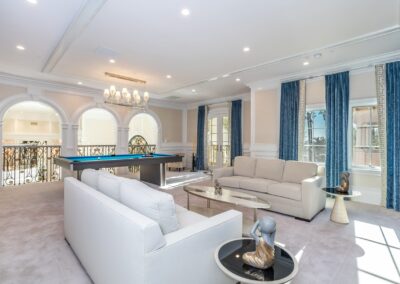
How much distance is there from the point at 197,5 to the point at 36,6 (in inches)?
78.1

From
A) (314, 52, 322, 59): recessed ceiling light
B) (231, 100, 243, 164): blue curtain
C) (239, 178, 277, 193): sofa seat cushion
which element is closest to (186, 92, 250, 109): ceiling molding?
(231, 100, 243, 164): blue curtain

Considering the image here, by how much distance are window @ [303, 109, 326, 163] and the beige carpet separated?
1.43 m

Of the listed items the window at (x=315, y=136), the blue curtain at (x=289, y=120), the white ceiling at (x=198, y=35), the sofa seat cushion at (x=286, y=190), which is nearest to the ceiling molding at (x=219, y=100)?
the blue curtain at (x=289, y=120)

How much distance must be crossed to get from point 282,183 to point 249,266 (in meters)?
2.84

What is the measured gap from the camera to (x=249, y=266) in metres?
1.37

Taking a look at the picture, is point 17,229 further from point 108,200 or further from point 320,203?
point 320,203

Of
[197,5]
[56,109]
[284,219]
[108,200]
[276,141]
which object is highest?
[197,5]

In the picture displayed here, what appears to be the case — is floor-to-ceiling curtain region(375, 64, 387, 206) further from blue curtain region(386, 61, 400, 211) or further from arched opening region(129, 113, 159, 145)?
arched opening region(129, 113, 159, 145)

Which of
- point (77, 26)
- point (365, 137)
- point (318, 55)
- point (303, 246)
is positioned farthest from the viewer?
point (365, 137)

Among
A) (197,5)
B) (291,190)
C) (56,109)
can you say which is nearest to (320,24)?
(197,5)

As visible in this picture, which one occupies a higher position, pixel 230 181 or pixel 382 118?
pixel 382 118

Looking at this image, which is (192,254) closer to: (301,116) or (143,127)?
(301,116)

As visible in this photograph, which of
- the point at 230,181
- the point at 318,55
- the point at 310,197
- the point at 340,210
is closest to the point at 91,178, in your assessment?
the point at 230,181

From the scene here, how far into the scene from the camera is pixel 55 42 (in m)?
3.61
